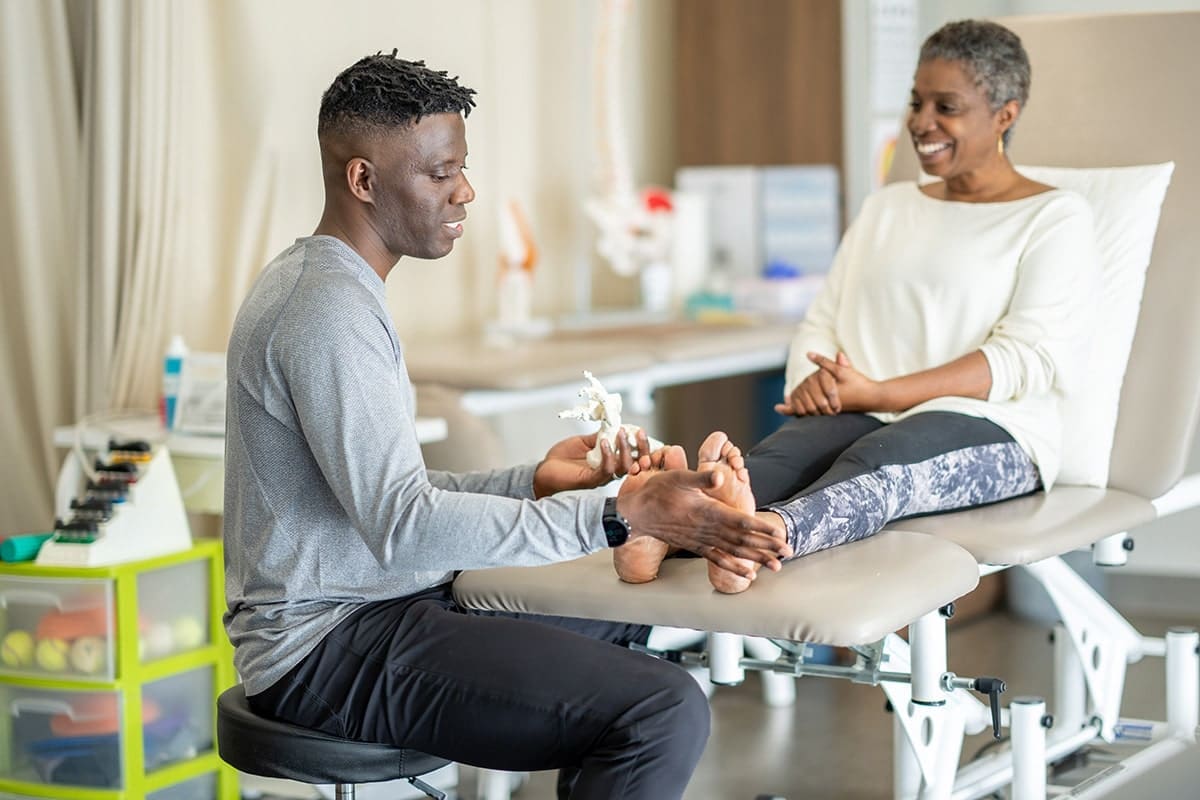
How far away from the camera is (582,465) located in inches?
68.6

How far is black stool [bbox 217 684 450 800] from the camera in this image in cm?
151

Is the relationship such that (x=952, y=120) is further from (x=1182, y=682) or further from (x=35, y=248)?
(x=35, y=248)

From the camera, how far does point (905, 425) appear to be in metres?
2.04

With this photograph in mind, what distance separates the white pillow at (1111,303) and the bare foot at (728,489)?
828 mm

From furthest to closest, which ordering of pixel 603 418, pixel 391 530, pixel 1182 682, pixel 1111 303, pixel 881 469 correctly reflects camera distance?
pixel 1182 682, pixel 1111 303, pixel 881 469, pixel 603 418, pixel 391 530

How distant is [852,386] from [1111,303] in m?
0.46

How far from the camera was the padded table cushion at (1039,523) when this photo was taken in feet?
6.04

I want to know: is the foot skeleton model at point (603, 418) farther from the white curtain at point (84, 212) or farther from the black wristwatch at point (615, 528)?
the white curtain at point (84, 212)

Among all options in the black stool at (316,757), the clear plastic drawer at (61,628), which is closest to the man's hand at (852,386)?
the black stool at (316,757)

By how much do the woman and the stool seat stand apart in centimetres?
64

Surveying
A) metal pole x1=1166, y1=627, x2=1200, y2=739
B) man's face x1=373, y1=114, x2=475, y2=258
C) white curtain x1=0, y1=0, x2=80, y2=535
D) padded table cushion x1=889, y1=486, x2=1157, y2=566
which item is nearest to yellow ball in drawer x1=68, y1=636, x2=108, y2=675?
white curtain x1=0, y1=0, x2=80, y2=535

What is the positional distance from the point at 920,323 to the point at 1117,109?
0.51 meters

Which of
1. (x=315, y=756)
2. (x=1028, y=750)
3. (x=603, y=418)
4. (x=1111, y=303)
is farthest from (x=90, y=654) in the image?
(x=1111, y=303)

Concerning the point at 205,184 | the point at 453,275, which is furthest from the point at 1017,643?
the point at 205,184
